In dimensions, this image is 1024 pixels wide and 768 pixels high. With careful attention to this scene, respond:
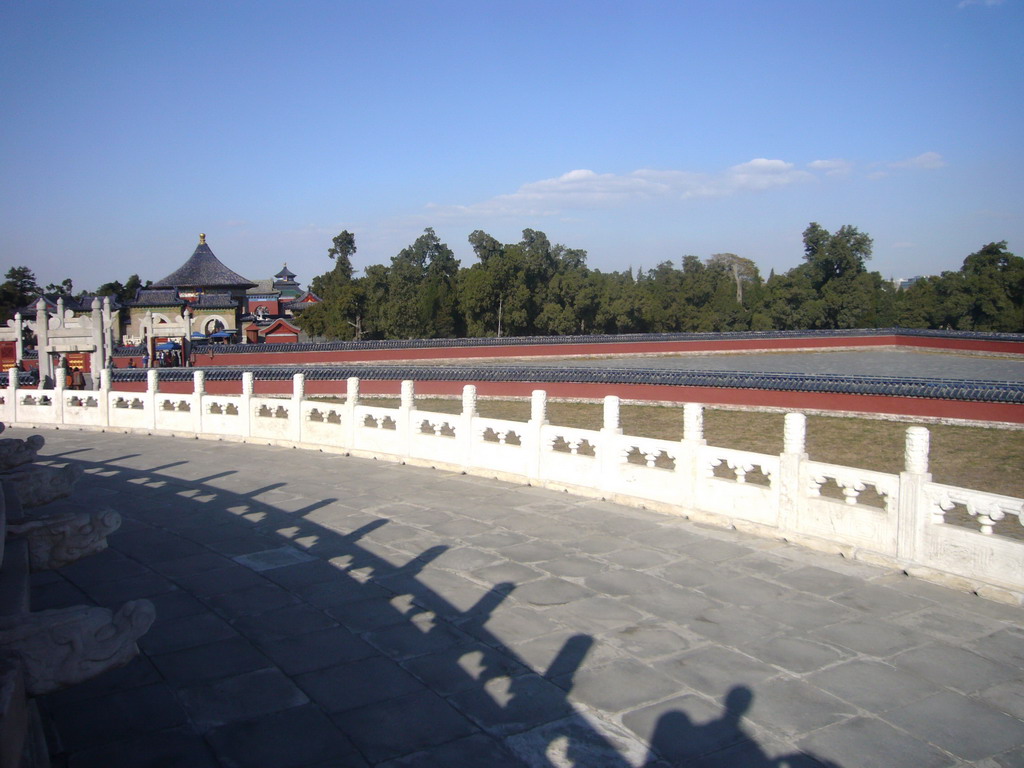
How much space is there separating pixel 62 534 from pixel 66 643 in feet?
4.41

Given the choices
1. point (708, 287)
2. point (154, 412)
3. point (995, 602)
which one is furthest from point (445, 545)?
point (708, 287)

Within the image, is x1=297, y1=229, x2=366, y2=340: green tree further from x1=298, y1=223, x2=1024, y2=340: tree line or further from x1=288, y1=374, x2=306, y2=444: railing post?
x1=288, y1=374, x2=306, y2=444: railing post

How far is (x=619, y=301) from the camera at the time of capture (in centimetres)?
3500

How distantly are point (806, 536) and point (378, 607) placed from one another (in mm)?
3454

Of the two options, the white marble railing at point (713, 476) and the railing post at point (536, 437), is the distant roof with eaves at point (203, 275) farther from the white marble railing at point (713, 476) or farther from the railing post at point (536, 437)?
the railing post at point (536, 437)

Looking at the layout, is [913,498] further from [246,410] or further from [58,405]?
[58,405]

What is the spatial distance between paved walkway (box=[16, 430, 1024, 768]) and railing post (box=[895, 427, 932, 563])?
1.06ft

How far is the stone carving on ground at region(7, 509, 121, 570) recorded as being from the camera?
3.30 m

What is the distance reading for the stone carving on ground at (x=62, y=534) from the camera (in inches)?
130

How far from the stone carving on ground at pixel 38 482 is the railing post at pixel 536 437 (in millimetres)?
4945

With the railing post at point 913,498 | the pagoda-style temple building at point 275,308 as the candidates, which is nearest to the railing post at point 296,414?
the railing post at point 913,498

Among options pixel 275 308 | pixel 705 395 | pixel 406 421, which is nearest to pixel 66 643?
pixel 406 421

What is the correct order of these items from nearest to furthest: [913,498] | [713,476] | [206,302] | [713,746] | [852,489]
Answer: [713,746] < [913,498] < [852,489] < [713,476] < [206,302]

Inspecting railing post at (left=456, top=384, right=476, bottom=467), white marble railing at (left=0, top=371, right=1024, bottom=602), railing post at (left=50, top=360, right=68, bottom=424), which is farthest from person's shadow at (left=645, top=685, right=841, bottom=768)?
railing post at (left=50, top=360, right=68, bottom=424)
